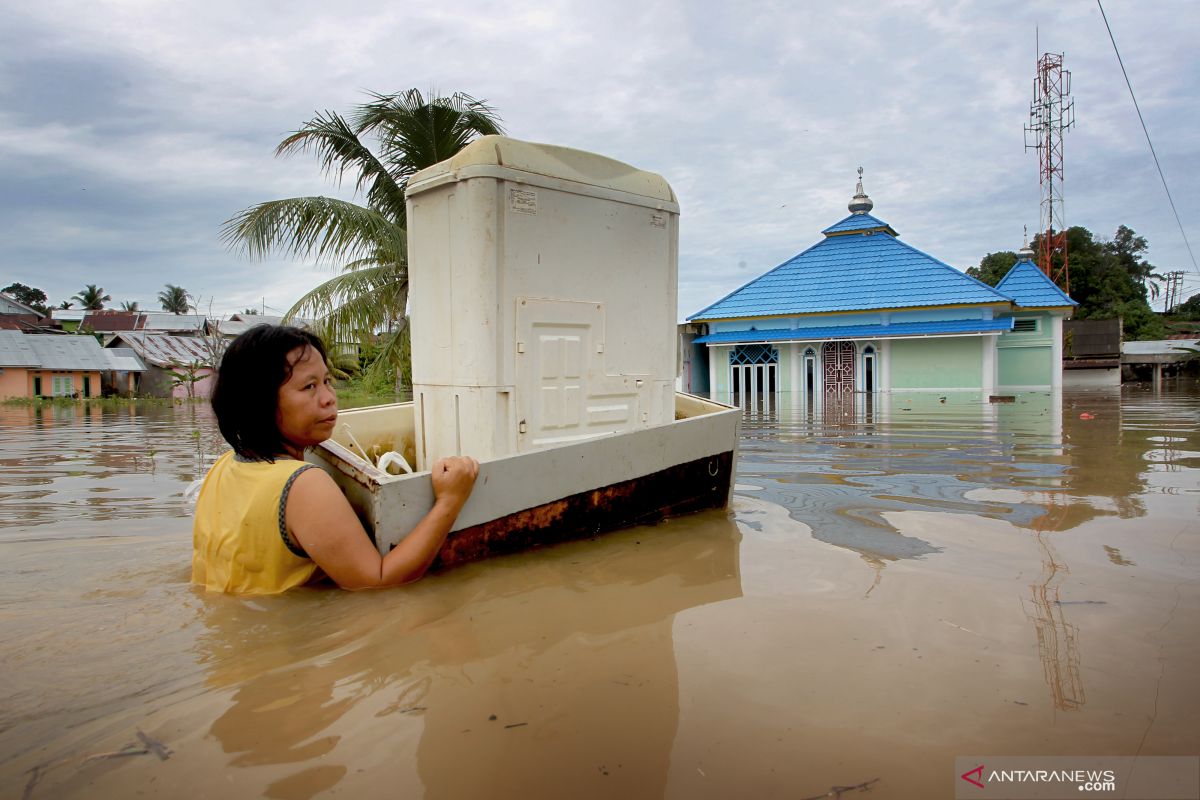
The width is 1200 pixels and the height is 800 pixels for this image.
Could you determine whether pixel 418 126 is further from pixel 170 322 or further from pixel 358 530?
pixel 170 322

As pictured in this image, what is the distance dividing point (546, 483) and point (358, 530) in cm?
99

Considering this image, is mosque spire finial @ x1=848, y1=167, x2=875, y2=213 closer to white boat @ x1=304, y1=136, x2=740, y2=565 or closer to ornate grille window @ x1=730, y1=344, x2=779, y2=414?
ornate grille window @ x1=730, y1=344, x2=779, y2=414

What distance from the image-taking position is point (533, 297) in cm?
362

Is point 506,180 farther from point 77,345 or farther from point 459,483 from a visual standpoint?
point 77,345

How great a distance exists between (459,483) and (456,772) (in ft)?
4.84

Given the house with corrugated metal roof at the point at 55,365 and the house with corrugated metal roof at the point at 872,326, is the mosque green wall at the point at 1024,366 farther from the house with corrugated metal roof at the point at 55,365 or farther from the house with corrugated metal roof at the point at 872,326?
the house with corrugated metal roof at the point at 55,365

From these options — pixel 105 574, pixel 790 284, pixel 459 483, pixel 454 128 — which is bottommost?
pixel 105 574

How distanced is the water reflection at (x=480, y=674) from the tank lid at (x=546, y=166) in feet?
6.03

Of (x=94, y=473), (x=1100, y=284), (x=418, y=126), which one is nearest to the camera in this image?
(x=94, y=473)

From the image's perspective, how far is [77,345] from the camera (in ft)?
101

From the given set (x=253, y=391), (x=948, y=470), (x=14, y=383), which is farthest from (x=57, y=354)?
(x=948, y=470)

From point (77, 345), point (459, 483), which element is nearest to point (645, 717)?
point (459, 483)

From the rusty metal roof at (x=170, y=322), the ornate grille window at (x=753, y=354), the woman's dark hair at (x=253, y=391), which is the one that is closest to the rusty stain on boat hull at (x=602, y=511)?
the woman's dark hair at (x=253, y=391)

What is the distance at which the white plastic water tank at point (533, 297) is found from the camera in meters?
3.49
